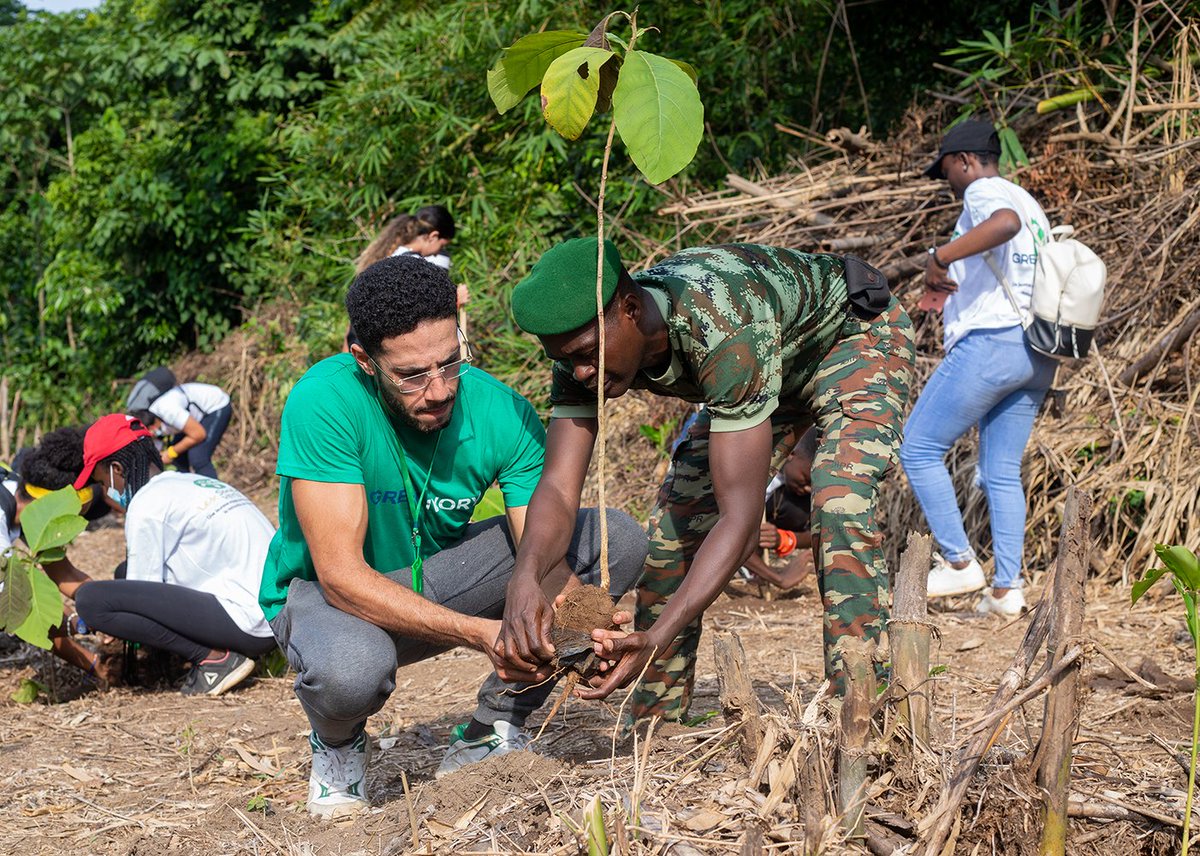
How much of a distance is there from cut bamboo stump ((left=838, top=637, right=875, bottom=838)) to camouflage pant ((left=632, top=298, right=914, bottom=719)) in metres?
0.60

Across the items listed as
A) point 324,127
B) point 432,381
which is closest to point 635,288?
point 432,381

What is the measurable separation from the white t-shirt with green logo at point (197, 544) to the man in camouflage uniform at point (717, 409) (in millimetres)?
2124

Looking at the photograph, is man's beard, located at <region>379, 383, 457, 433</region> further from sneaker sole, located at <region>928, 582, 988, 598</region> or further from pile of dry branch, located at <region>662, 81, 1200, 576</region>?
pile of dry branch, located at <region>662, 81, 1200, 576</region>

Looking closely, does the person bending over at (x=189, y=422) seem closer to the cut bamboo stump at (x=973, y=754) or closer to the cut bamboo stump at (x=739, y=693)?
the cut bamboo stump at (x=739, y=693)

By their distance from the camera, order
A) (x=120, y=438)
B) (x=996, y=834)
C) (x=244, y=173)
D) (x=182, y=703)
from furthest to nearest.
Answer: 1. (x=244, y=173)
2. (x=120, y=438)
3. (x=182, y=703)
4. (x=996, y=834)

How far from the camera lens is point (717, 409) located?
292 centimetres

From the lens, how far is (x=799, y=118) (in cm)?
890

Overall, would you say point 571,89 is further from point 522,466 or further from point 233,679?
point 233,679

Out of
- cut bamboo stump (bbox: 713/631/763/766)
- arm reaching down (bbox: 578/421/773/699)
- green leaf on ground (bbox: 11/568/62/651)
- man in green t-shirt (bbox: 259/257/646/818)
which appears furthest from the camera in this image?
green leaf on ground (bbox: 11/568/62/651)

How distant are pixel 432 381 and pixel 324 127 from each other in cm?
886

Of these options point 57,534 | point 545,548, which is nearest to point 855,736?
point 545,548

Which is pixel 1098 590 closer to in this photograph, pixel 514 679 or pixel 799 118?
pixel 514 679

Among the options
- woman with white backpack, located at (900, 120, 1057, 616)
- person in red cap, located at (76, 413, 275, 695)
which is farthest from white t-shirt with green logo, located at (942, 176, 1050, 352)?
person in red cap, located at (76, 413, 275, 695)

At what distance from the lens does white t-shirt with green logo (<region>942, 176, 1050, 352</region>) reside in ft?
16.9
